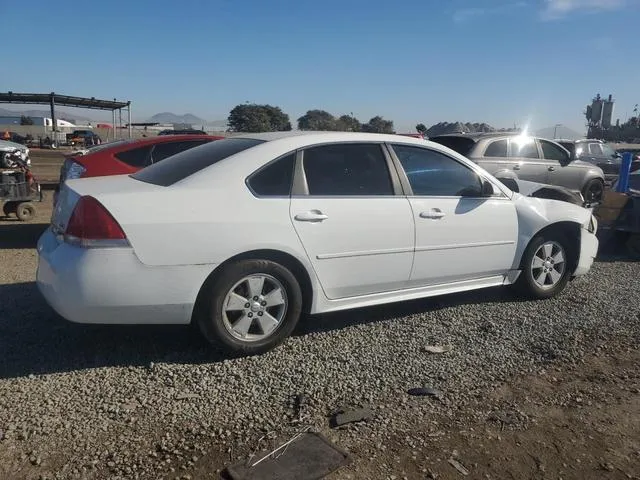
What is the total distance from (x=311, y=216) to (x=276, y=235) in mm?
308

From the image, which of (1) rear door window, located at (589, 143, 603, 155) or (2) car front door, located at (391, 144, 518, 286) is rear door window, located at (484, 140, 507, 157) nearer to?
(2) car front door, located at (391, 144, 518, 286)

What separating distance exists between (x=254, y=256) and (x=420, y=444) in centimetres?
160

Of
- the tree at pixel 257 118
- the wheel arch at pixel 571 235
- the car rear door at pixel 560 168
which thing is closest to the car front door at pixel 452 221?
the wheel arch at pixel 571 235

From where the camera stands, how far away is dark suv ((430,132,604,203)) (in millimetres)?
10172

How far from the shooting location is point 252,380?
3588 mm

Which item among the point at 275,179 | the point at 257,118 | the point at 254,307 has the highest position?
the point at 257,118

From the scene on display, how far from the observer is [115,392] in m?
3.38

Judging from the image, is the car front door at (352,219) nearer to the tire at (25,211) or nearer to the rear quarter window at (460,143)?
the rear quarter window at (460,143)

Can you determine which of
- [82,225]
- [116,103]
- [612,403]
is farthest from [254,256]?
[116,103]

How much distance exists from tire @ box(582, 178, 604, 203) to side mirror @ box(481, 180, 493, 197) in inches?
328

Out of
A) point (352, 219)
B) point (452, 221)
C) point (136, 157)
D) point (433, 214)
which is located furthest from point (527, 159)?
point (352, 219)

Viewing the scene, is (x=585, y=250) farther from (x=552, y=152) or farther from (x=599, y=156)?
(x=599, y=156)

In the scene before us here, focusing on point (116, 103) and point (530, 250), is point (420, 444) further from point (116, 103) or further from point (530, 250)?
point (116, 103)

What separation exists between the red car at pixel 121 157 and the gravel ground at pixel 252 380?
74.9 inches
